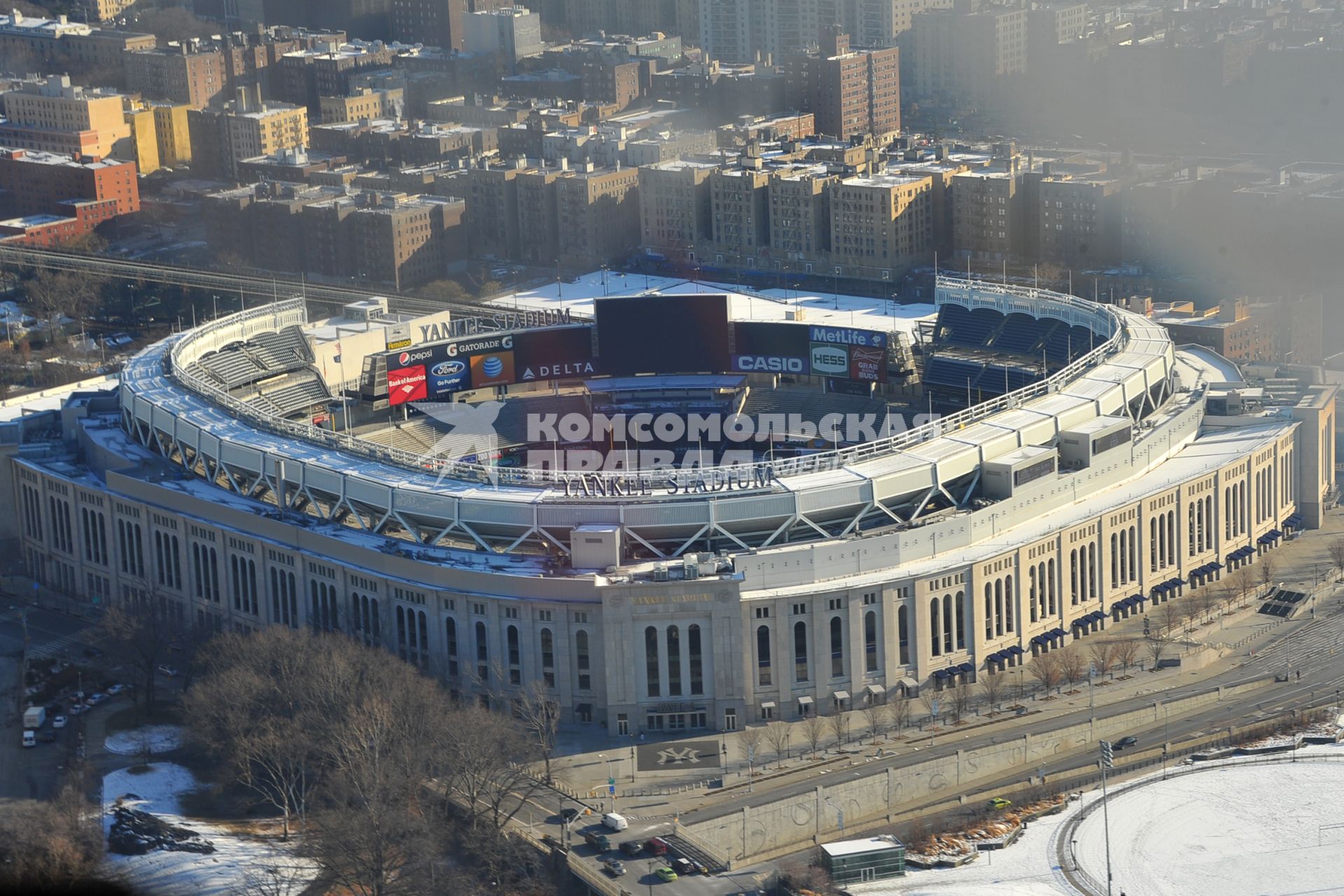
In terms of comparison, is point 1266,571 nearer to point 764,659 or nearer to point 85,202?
point 764,659

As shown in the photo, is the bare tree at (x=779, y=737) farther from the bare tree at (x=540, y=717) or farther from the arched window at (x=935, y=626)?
the bare tree at (x=540, y=717)

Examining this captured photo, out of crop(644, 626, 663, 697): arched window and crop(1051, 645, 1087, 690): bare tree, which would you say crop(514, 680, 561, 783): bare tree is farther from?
crop(1051, 645, 1087, 690): bare tree

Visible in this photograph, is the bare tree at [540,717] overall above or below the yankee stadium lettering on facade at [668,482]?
below

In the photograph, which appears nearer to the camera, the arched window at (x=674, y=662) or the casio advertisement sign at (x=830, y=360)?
the arched window at (x=674, y=662)

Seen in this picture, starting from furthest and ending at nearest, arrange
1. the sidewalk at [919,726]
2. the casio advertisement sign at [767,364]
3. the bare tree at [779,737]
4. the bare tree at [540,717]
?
the casio advertisement sign at [767,364] → the bare tree at [779,737] → the bare tree at [540,717] → the sidewalk at [919,726]

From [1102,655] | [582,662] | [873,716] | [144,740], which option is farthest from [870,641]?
[144,740]

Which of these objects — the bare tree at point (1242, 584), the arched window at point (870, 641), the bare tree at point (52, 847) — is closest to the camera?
the bare tree at point (52, 847)

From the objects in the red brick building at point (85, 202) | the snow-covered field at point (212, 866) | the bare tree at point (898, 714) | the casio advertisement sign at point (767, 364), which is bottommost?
the snow-covered field at point (212, 866)

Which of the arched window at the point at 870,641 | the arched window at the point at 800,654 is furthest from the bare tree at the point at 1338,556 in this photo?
the arched window at the point at 800,654
